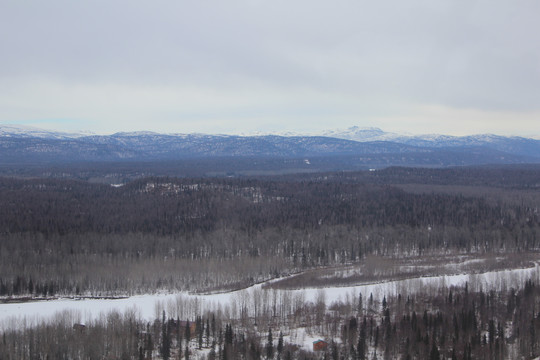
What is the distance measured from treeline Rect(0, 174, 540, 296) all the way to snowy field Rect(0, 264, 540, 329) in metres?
4.36

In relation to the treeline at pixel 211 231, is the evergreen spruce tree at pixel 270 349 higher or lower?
lower

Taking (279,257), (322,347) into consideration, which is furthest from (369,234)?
(322,347)

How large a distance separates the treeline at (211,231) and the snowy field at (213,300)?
436cm

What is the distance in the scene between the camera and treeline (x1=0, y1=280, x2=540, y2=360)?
119 ft

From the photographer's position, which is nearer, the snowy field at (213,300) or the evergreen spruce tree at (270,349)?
the evergreen spruce tree at (270,349)

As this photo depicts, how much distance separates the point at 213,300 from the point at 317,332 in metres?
13.1

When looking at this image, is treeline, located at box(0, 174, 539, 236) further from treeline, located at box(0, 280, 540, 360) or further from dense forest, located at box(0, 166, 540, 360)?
treeline, located at box(0, 280, 540, 360)

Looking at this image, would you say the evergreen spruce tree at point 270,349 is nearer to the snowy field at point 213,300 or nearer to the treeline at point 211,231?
the snowy field at point 213,300

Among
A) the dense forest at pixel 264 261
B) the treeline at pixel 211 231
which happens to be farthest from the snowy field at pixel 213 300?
the treeline at pixel 211 231

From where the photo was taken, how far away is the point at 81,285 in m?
57.1

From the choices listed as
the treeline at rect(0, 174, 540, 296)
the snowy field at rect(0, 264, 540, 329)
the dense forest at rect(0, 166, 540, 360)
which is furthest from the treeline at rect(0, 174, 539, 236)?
the snowy field at rect(0, 264, 540, 329)

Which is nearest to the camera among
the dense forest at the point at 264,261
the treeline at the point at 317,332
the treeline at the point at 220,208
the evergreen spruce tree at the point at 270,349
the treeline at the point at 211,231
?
the evergreen spruce tree at the point at 270,349

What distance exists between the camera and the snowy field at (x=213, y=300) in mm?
45719

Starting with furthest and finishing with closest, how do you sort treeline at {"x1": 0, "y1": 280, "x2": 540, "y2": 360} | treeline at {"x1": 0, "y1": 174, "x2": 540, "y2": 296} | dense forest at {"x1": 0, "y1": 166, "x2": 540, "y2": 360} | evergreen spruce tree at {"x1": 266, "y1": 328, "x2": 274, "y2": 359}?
treeline at {"x1": 0, "y1": 174, "x2": 540, "y2": 296}, dense forest at {"x1": 0, "y1": 166, "x2": 540, "y2": 360}, treeline at {"x1": 0, "y1": 280, "x2": 540, "y2": 360}, evergreen spruce tree at {"x1": 266, "y1": 328, "x2": 274, "y2": 359}
